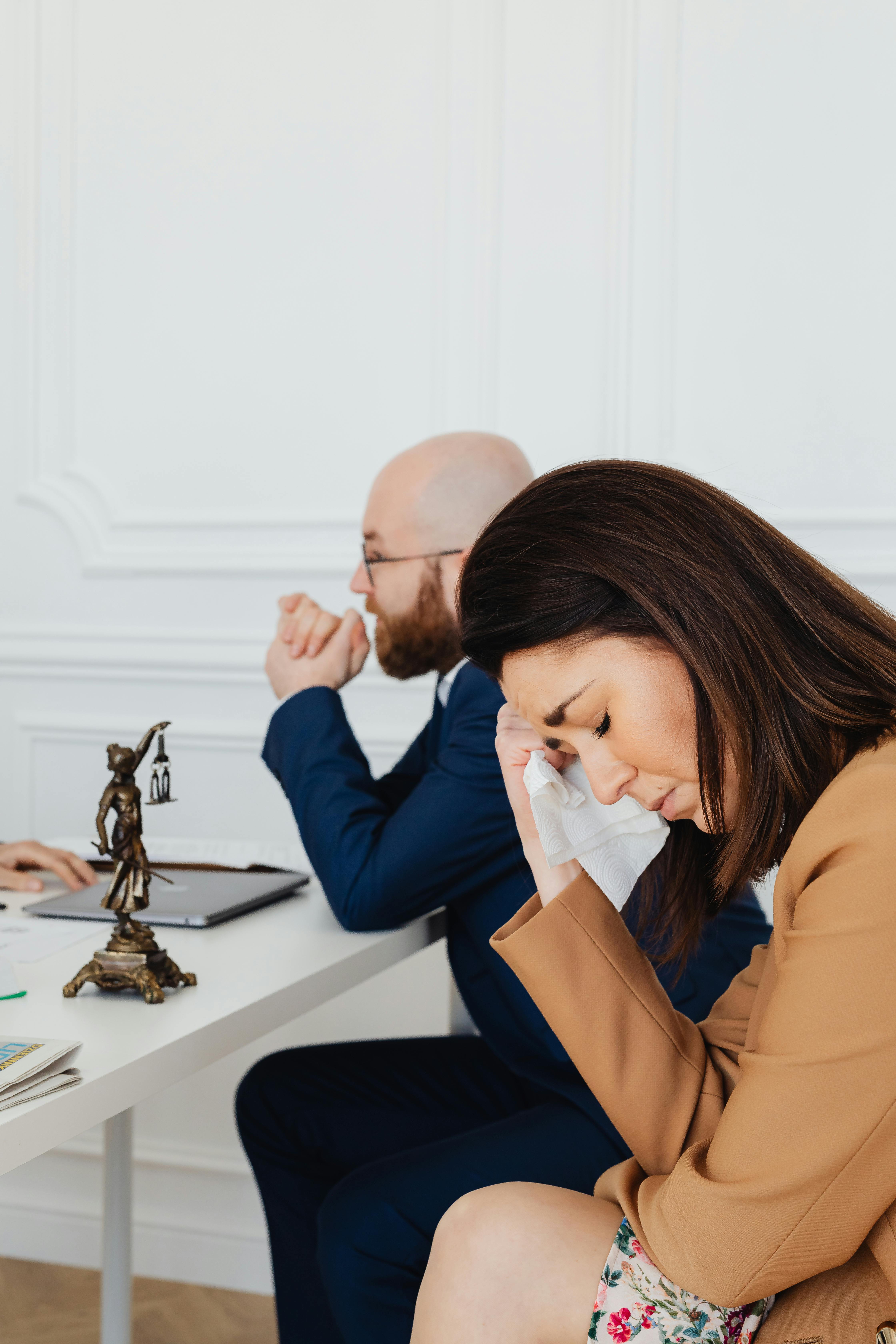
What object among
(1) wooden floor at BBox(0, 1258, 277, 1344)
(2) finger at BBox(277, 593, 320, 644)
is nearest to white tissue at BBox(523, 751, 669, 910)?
(2) finger at BBox(277, 593, 320, 644)

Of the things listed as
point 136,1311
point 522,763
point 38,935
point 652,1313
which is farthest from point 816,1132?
point 136,1311

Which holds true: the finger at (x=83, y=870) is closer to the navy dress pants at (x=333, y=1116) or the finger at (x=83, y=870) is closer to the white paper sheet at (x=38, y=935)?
the white paper sheet at (x=38, y=935)

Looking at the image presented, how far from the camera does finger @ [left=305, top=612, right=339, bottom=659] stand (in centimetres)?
166

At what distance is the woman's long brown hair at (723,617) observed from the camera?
3.02 ft

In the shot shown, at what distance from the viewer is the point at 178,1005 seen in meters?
1.06

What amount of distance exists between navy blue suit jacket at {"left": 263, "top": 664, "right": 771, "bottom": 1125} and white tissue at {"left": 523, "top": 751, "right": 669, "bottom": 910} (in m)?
0.11

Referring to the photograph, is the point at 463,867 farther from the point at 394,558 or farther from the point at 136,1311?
the point at 136,1311

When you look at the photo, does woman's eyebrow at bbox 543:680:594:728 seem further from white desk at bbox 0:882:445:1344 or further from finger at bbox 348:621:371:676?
finger at bbox 348:621:371:676

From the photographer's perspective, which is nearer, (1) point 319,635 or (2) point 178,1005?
(2) point 178,1005

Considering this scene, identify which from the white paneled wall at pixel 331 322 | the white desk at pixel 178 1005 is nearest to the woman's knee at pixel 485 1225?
the white desk at pixel 178 1005

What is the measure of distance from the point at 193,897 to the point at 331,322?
1301 millimetres

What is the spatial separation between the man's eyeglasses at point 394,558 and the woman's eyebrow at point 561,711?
2.46 ft

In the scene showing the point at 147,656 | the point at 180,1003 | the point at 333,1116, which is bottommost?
the point at 333,1116

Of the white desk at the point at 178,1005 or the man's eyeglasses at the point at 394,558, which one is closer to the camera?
the white desk at the point at 178,1005
